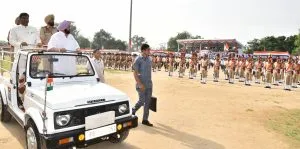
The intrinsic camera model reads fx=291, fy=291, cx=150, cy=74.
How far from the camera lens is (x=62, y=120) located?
4.25m

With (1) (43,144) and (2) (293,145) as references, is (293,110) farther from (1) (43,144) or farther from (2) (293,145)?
(1) (43,144)

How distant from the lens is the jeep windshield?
210 inches

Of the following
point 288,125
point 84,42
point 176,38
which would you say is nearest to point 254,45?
point 176,38

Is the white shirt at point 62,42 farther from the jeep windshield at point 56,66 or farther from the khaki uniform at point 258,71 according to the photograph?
the khaki uniform at point 258,71

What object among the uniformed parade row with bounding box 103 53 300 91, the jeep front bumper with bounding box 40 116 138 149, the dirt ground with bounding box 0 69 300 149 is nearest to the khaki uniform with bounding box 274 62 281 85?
the uniformed parade row with bounding box 103 53 300 91

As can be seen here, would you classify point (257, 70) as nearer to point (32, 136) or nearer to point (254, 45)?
point (32, 136)

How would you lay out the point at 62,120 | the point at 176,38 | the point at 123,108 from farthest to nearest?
the point at 176,38 → the point at 123,108 → the point at 62,120

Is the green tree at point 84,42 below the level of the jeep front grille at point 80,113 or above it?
above

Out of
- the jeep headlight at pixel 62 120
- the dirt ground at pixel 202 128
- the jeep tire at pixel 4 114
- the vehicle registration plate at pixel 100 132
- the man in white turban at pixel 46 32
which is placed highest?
the man in white turban at pixel 46 32

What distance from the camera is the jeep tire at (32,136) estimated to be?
14.5 ft

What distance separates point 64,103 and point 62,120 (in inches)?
9.8

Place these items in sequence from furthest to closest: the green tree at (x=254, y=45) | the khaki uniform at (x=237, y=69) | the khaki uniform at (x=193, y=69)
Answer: the green tree at (x=254, y=45) → the khaki uniform at (x=193, y=69) → the khaki uniform at (x=237, y=69)

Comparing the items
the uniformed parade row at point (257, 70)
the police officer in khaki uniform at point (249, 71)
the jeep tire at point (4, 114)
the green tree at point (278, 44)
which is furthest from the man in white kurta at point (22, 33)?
the green tree at point (278, 44)

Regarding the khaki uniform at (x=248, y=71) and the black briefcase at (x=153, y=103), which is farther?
the khaki uniform at (x=248, y=71)
